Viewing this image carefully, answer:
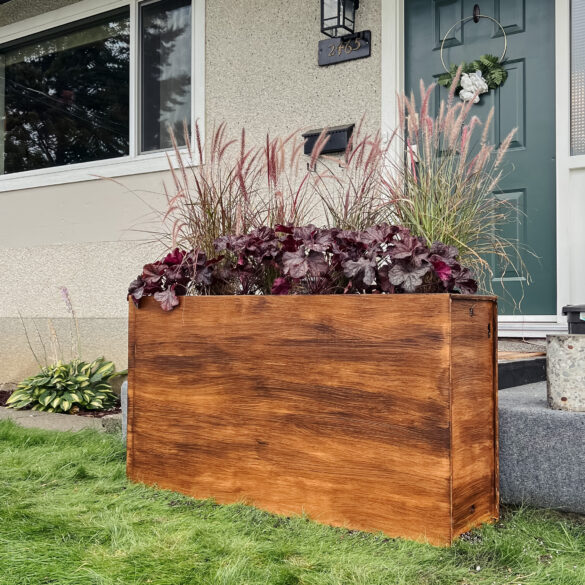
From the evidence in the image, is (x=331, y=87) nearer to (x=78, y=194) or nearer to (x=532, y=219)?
(x=532, y=219)

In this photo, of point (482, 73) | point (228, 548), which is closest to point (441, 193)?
point (228, 548)

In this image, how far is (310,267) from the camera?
1876mm

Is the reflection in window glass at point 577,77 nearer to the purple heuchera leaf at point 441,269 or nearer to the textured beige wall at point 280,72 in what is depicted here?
the textured beige wall at point 280,72

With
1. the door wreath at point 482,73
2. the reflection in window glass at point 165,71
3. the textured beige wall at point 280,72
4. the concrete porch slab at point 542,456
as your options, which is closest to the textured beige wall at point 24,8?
the reflection in window glass at point 165,71

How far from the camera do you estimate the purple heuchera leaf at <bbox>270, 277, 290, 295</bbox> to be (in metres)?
1.93

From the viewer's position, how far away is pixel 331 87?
3.68m

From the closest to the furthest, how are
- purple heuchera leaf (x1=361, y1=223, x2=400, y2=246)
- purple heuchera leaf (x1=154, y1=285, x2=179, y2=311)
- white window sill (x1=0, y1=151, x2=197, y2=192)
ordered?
purple heuchera leaf (x1=361, y1=223, x2=400, y2=246)
purple heuchera leaf (x1=154, y1=285, x2=179, y2=311)
white window sill (x1=0, y1=151, x2=197, y2=192)

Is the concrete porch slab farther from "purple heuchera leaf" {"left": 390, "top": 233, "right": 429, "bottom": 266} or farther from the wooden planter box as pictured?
"purple heuchera leaf" {"left": 390, "top": 233, "right": 429, "bottom": 266}

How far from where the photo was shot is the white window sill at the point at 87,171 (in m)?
4.31

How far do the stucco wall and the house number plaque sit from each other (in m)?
0.03

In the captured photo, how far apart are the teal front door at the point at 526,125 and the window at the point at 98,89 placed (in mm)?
1748

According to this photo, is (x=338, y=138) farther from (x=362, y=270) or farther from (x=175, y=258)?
(x=362, y=270)

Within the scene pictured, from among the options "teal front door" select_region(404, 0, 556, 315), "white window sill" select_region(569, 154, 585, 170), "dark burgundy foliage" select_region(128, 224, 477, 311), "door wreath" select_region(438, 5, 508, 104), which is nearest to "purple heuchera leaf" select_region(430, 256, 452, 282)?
"dark burgundy foliage" select_region(128, 224, 477, 311)

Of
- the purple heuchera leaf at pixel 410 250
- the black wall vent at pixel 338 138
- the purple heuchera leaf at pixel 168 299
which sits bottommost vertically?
the purple heuchera leaf at pixel 168 299
